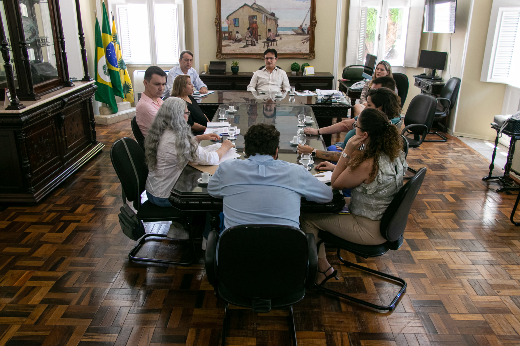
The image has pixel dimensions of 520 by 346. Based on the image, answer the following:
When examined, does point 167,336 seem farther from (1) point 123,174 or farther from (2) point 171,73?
(2) point 171,73

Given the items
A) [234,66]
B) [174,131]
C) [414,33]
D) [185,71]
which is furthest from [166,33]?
[174,131]

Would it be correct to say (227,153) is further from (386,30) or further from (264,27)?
(386,30)

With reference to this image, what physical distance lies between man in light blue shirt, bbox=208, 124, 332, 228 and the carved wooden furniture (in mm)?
2794

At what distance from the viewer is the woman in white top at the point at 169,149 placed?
2875 mm

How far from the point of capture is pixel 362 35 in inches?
309

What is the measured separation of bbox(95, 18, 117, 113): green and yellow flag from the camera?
711 cm

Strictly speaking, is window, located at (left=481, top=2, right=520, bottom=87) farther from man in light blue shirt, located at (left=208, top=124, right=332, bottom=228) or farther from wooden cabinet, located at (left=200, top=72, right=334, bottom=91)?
man in light blue shirt, located at (left=208, top=124, right=332, bottom=228)

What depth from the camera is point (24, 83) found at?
13.8 ft

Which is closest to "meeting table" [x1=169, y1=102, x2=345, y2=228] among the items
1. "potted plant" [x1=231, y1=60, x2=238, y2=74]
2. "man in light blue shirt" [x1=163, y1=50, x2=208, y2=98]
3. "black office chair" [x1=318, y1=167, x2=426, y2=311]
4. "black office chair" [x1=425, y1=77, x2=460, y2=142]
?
"black office chair" [x1=318, y1=167, x2=426, y2=311]

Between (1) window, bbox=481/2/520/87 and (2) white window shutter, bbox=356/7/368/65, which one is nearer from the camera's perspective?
(1) window, bbox=481/2/520/87

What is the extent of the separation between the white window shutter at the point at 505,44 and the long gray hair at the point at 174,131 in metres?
5.25

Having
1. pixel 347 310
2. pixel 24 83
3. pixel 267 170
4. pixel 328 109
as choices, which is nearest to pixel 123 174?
pixel 267 170

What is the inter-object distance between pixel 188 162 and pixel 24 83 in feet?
7.88

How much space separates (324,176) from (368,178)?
1.12ft
